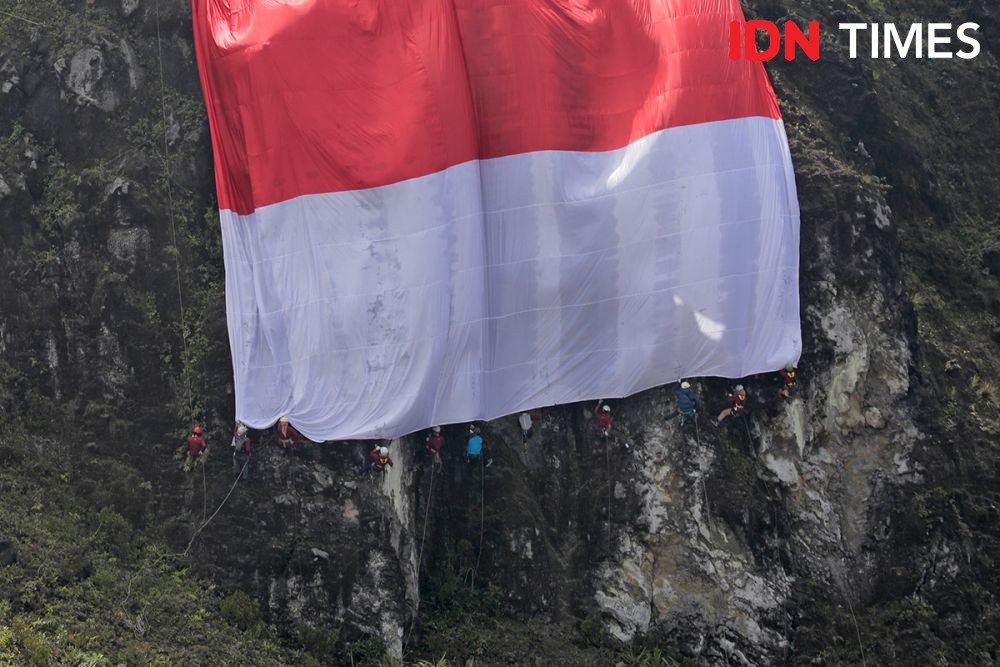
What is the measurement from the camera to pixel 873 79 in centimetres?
2814

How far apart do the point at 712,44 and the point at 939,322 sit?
781 centimetres

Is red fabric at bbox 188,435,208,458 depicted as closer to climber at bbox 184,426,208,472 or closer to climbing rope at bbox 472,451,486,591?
climber at bbox 184,426,208,472

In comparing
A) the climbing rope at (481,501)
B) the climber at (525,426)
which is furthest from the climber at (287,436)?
the climber at (525,426)

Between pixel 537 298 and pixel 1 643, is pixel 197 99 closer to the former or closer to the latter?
pixel 537 298

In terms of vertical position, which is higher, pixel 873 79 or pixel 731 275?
pixel 873 79

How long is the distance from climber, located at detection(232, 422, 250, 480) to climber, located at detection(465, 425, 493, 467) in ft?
→ 13.5

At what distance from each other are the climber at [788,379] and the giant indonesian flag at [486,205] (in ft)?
0.80

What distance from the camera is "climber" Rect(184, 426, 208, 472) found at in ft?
72.7

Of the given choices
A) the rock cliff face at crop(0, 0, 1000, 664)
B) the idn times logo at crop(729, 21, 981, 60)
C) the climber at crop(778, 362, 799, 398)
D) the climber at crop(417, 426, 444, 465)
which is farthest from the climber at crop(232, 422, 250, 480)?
the idn times logo at crop(729, 21, 981, 60)

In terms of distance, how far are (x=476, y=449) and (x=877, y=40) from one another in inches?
553

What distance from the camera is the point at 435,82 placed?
22594mm

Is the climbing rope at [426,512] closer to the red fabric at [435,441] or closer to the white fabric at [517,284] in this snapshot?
the red fabric at [435,441]

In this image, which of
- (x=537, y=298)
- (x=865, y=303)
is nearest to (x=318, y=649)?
(x=537, y=298)

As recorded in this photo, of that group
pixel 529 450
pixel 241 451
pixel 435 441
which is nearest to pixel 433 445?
pixel 435 441
